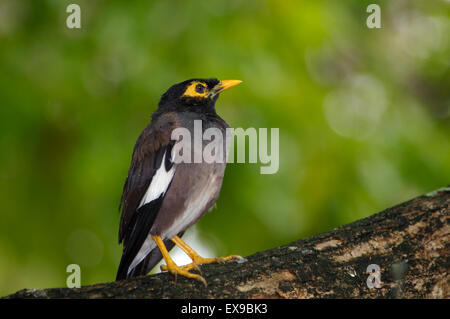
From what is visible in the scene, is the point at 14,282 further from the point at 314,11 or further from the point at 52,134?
the point at 314,11

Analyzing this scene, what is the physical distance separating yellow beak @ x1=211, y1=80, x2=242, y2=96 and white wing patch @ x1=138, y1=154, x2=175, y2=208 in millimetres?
759

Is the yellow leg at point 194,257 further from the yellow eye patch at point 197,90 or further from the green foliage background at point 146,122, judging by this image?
the yellow eye patch at point 197,90

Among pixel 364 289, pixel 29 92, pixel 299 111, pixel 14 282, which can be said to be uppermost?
pixel 29 92

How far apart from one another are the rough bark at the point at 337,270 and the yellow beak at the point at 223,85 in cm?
142

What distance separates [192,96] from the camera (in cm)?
432

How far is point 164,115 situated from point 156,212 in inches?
32.6

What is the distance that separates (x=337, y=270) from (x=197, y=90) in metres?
1.92

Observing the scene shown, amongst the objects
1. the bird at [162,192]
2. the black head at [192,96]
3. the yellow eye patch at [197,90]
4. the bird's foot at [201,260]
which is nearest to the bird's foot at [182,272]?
the bird's foot at [201,260]

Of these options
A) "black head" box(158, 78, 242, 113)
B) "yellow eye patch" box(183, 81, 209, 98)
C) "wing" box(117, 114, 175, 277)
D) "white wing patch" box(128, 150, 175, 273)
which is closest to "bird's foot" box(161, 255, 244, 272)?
"wing" box(117, 114, 175, 277)

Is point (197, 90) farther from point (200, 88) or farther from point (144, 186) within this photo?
point (144, 186)

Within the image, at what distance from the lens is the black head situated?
4.25 metres

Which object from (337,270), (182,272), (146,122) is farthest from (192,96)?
(337,270)

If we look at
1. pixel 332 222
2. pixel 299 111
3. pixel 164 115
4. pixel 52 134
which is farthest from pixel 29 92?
pixel 332 222

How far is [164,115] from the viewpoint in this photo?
4.12 m
